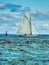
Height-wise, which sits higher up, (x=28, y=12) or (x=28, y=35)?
(x=28, y=12)

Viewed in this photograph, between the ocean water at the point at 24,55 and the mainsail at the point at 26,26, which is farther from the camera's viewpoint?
the mainsail at the point at 26,26

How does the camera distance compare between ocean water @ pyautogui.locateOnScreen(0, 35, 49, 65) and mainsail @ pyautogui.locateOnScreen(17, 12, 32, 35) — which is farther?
mainsail @ pyautogui.locateOnScreen(17, 12, 32, 35)

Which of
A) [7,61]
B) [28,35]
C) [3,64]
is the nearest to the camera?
[3,64]

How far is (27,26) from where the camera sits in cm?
14988

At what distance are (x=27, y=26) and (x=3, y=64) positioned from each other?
11321cm

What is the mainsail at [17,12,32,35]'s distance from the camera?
144250mm

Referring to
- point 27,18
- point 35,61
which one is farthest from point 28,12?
point 35,61

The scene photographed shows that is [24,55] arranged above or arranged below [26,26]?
below

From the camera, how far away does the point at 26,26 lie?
14800 centimetres

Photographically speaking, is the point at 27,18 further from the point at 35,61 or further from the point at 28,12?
the point at 35,61

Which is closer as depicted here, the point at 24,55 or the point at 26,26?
the point at 24,55

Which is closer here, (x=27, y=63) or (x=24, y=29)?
(x=27, y=63)

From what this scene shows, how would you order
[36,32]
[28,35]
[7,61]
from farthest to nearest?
[28,35]
[36,32]
[7,61]

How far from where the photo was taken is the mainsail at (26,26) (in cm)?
14425
